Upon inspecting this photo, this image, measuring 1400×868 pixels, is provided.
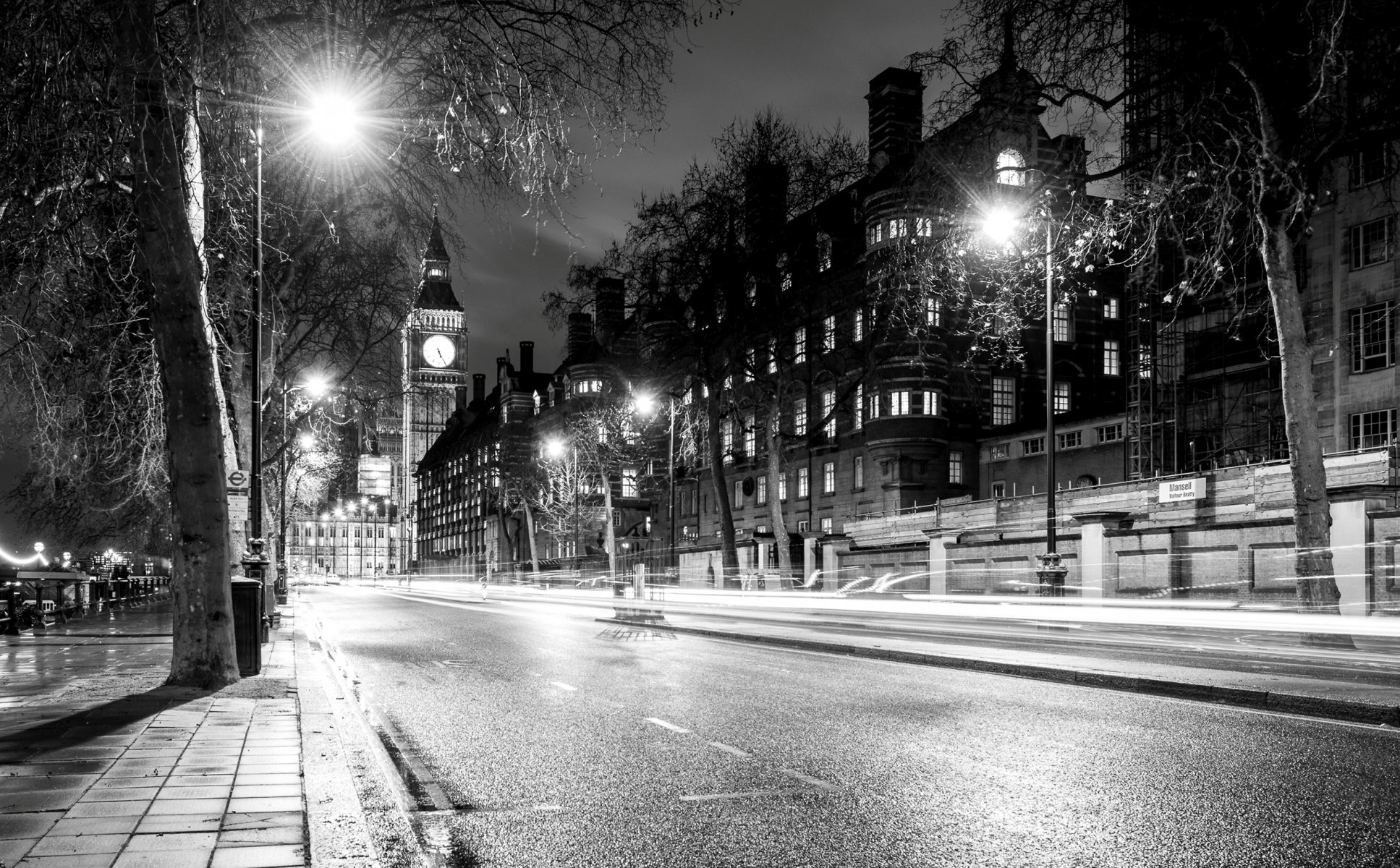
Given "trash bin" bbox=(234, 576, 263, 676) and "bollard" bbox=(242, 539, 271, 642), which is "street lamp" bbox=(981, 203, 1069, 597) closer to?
"bollard" bbox=(242, 539, 271, 642)

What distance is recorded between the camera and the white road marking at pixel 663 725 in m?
10.0

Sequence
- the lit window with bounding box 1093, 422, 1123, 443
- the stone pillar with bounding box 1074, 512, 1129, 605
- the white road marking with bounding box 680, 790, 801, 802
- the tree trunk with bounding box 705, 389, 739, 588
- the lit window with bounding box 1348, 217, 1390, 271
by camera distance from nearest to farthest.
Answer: the white road marking with bounding box 680, 790, 801, 802 < the stone pillar with bounding box 1074, 512, 1129, 605 < the lit window with bounding box 1348, 217, 1390, 271 < the tree trunk with bounding box 705, 389, 739, 588 < the lit window with bounding box 1093, 422, 1123, 443

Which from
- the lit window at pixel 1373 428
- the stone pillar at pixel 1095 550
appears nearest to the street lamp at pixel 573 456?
the stone pillar at pixel 1095 550

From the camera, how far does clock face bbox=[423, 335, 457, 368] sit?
26.6m

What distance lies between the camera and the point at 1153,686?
523 inches

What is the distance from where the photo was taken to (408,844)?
5.59 meters

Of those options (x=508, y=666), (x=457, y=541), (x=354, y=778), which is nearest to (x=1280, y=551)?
(x=508, y=666)

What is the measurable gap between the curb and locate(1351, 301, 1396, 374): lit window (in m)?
24.1

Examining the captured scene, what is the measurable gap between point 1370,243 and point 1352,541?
45.6 ft

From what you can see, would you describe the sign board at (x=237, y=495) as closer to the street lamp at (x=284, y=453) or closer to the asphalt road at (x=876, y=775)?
the asphalt road at (x=876, y=775)

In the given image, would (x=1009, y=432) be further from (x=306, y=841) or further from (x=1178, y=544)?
(x=306, y=841)

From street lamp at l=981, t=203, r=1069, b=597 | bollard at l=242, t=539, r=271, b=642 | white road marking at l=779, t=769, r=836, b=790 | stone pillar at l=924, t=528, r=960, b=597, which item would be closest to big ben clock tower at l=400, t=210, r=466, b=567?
bollard at l=242, t=539, r=271, b=642

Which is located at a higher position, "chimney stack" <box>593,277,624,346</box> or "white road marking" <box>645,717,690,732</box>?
"chimney stack" <box>593,277,624,346</box>

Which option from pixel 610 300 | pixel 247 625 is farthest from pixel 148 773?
pixel 610 300
